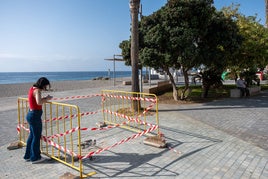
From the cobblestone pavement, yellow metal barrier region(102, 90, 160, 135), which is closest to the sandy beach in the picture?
yellow metal barrier region(102, 90, 160, 135)

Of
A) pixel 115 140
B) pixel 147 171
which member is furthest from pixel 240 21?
pixel 147 171

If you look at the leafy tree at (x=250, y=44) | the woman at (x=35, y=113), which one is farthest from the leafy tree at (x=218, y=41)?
the woman at (x=35, y=113)

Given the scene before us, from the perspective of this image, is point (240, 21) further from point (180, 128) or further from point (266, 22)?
point (180, 128)

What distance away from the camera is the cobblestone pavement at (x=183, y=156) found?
479 centimetres

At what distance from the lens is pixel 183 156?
5.61 m

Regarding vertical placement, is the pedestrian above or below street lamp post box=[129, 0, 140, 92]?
below

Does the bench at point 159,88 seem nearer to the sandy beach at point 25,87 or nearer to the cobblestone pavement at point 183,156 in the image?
the cobblestone pavement at point 183,156

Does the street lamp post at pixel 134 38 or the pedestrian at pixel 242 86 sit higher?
the street lamp post at pixel 134 38

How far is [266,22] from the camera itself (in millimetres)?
22625

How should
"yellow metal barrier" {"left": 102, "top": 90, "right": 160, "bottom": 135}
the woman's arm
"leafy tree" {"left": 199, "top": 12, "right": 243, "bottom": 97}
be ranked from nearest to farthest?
the woman's arm → "yellow metal barrier" {"left": 102, "top": 90, "right": 160, "bottom": 135} → "leafy tree" {"left": 199, "top": 12, "right": 243, "bottom": 97}

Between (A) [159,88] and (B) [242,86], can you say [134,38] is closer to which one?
(A) [159,88]

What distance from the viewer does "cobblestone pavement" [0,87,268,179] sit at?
4.79 metres

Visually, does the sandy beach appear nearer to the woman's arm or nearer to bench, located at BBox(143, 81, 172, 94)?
bench, located at BBox(143, 81, 172, 94)

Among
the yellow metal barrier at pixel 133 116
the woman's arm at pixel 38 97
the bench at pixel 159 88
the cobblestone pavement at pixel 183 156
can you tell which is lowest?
the cobblestone pavement at pixel 183 156
